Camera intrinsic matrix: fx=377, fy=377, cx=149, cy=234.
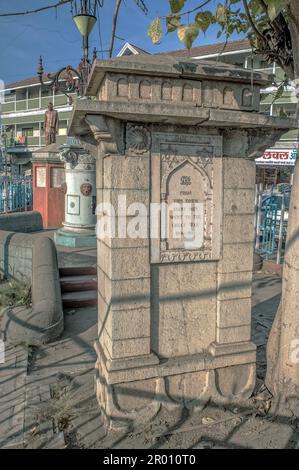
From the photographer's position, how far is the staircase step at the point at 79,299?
6.25 meters

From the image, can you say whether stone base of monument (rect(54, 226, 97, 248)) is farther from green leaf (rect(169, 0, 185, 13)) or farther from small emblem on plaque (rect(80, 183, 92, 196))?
green leaf (rect(169, 0, 185, 13))

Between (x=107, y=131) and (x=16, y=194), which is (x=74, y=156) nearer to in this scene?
(x=16, y=194)

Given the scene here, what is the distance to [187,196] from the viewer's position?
325 centimetres

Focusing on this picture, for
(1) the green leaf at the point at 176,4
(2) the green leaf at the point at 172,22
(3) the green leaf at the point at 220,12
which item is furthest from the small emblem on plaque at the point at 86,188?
(1) the green leaf at the point at 176,4

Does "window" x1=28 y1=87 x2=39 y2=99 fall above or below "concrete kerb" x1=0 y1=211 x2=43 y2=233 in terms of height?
above

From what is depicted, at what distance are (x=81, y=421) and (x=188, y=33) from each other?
130 inches

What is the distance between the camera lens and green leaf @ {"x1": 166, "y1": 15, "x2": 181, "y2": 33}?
314 centimetres

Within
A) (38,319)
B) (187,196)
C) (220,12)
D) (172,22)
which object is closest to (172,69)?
(172,22)

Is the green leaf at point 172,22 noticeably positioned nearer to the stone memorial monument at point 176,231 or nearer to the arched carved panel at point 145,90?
the stone memorial monument at point 176,231

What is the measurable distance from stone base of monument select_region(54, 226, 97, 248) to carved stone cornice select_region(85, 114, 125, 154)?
6.62 metres

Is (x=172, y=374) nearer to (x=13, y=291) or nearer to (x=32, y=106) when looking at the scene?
(x=13, y=291)

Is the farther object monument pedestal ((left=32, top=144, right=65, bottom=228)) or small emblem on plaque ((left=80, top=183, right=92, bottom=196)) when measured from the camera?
monument pedestal ((left=32, top=144, right=65, bottom=228))

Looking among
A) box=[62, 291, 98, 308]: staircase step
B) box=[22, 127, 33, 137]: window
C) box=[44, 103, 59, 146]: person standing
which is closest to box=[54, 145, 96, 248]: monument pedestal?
box=[62, 291, 98, 308]: staircase step

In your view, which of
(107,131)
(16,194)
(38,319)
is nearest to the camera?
(107,131)
